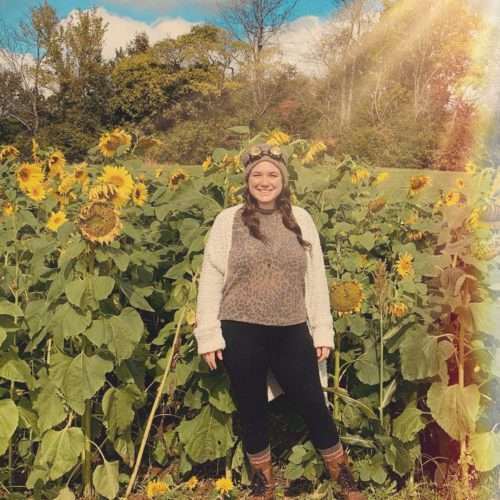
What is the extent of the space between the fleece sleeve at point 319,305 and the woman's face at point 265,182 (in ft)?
0.79

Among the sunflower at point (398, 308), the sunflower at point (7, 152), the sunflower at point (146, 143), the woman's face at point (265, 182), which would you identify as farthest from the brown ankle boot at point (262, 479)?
the sunflower at point (7, 152)

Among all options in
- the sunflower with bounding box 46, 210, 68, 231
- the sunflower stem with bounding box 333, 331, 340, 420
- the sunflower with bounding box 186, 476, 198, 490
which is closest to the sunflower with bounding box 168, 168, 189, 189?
the sunflower with bounding box 46, 210, 68, 231

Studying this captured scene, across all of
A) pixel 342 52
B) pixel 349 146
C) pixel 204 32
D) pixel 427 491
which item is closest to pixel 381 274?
pixel 427 491

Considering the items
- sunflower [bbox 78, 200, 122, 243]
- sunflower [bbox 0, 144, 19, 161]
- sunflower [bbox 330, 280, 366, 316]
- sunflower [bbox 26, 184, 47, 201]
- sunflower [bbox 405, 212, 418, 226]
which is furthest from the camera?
sunflower [bbox 0, 144, 19, 161]

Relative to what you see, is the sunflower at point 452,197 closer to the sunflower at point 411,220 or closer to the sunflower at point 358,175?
the sunflower at point 411,220

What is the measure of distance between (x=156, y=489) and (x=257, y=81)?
22939mm

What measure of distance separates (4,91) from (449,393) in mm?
22848

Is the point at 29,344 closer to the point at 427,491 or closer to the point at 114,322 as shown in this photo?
the point at 114,322

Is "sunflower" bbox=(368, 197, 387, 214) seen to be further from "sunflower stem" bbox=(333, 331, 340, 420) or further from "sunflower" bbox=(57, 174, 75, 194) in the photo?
"sunflower" bbox=(57, 174, 75, 194)

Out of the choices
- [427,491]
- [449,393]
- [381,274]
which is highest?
[381,274]

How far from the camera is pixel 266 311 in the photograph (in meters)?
2.54

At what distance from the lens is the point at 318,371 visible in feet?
8.77

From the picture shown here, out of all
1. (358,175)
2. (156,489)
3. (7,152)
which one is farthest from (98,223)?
(7,152)

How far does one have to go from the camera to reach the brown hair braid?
259 centimetres
